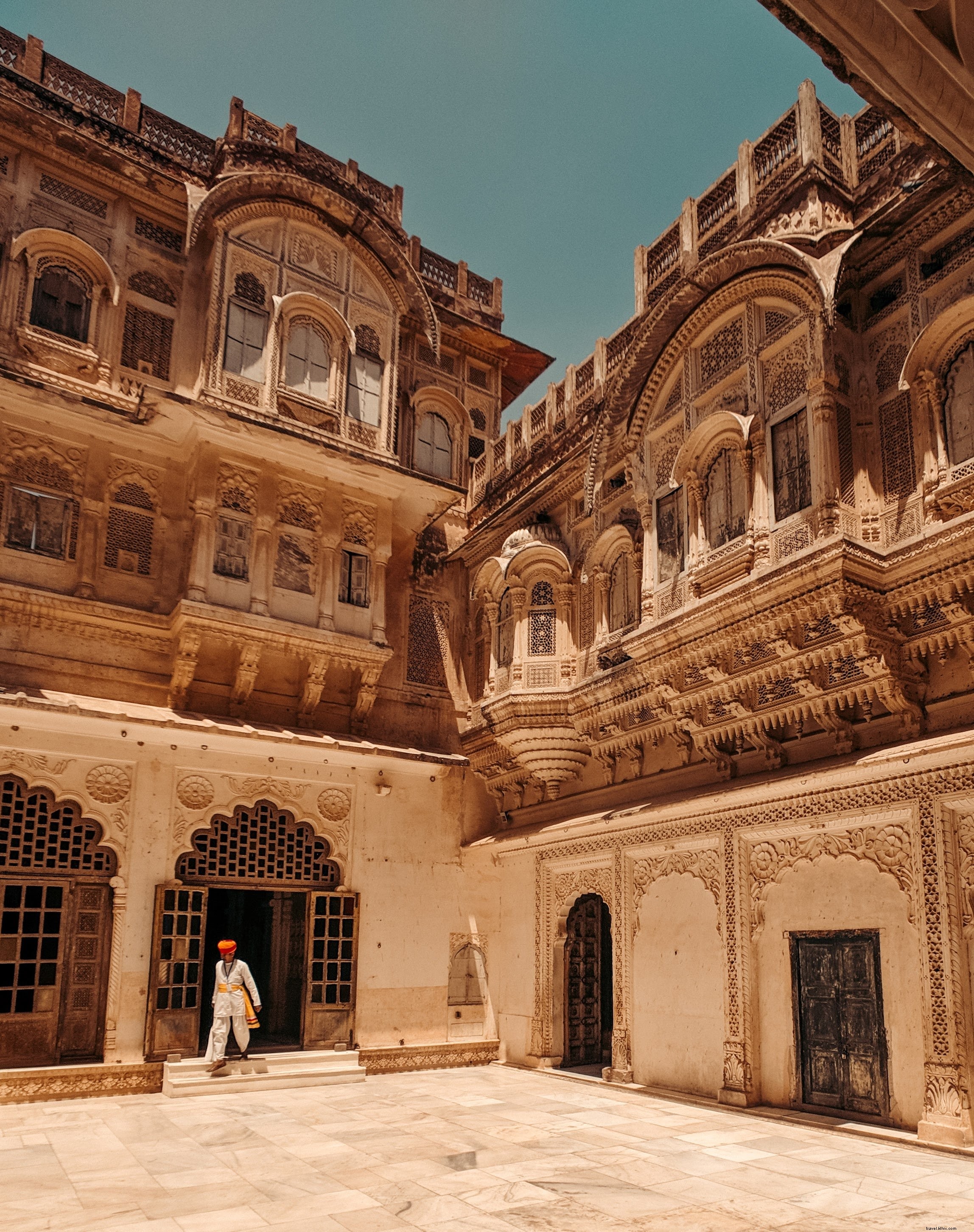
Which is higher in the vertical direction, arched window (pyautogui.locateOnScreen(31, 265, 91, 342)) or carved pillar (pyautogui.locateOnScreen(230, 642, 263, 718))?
arched window (pyautogui.locateOnScreen(31, 265, 91, 342))

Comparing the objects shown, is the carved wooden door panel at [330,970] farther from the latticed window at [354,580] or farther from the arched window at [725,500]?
the arched window at [725,500]

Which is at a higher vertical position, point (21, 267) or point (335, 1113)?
point (21, 267)

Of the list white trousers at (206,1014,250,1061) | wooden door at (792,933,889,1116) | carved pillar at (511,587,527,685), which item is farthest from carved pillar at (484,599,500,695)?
wooden door at (792,933,889,1116)

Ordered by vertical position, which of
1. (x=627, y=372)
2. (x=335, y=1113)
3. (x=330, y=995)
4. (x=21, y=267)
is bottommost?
(x=335, y=1113)

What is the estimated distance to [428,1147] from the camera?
7512 mm

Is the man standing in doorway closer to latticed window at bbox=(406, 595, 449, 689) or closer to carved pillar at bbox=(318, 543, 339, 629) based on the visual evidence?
carved pillar at bbox=(318, 543, 339, 629)

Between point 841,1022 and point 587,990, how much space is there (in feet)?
15.0

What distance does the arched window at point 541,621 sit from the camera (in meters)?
12.6

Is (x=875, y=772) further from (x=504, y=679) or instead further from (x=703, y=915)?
(x=504, y=679)

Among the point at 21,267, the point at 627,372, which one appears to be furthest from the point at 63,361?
the point at 627,372

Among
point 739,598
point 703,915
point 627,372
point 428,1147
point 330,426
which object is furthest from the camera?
point 330,426

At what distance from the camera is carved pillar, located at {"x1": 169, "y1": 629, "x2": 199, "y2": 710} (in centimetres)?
1129

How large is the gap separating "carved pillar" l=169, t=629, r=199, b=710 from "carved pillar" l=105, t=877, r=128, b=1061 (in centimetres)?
205

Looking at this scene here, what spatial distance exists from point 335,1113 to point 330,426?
7710mm
